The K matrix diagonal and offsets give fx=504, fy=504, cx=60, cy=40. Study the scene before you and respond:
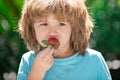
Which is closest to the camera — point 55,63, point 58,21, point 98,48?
point 58,21

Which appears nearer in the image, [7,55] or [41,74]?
[41,74]

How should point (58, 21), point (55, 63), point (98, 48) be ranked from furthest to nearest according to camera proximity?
point (98, 48) → point (55, 63) → point (58, 21)

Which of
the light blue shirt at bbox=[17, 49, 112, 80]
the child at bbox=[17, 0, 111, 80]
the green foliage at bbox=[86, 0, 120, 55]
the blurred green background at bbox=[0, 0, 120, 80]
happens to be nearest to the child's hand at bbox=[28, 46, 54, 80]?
the child at bbox=[17, 0, 111, 80]

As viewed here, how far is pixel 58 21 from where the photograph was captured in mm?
2701

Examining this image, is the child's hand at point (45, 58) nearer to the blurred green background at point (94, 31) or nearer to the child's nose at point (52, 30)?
the child's nose at point (52, 30)

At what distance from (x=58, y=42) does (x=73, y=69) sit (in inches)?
10.3

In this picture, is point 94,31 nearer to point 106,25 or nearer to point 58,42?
point 106,25

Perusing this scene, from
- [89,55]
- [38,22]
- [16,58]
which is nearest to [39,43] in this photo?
[38,22]

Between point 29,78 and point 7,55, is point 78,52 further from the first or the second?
point 7,55

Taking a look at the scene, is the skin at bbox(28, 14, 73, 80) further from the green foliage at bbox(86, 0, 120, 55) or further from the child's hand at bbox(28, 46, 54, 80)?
the green foliage at bbox(86, 0, 120, 55)

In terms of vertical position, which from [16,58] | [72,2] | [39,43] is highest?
[72,2]

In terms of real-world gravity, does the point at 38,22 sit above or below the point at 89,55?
above

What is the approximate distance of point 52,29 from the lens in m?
2.68

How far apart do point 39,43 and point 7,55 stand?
1.09 metres
